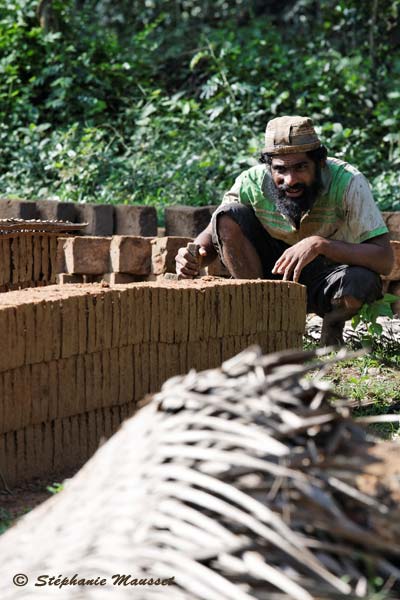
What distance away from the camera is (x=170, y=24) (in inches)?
534

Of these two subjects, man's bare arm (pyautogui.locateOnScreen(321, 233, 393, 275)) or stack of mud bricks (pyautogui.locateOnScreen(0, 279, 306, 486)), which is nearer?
stack of mud bricks (pyautogui.locateOnScreen(0, 279, 306, 486))

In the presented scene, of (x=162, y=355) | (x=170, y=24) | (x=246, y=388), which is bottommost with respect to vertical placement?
(x=162, y=355)

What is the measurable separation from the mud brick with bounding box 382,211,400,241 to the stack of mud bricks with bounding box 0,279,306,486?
2.48 meters

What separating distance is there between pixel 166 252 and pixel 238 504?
4306 millimetres

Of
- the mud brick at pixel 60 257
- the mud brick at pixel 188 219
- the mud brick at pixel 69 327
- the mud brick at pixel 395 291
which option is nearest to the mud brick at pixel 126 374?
A: the mud brick at pixel 69 327

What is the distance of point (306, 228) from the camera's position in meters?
5.70

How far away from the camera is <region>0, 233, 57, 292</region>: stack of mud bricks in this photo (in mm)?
6188

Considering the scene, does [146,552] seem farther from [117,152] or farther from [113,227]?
[117,152]

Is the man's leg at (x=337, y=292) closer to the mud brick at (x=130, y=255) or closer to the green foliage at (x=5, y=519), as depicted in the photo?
the mud brick at (x=130, y=255)

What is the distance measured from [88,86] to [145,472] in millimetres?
10021

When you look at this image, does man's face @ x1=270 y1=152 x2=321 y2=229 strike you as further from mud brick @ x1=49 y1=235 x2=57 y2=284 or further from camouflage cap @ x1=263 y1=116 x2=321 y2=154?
mud brick @ x1=49 y1=235 x2=57 y2=284

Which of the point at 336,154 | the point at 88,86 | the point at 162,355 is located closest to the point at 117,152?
the point at 88,86

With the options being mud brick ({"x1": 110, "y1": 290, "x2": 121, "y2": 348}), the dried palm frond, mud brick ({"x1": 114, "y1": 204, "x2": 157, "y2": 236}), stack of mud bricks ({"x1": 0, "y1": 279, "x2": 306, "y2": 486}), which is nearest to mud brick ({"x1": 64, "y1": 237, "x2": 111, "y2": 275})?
mud brick ({"x1": 114, "y1": 204, "x2": 157, "y2": 236})

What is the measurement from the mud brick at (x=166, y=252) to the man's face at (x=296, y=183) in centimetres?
92
